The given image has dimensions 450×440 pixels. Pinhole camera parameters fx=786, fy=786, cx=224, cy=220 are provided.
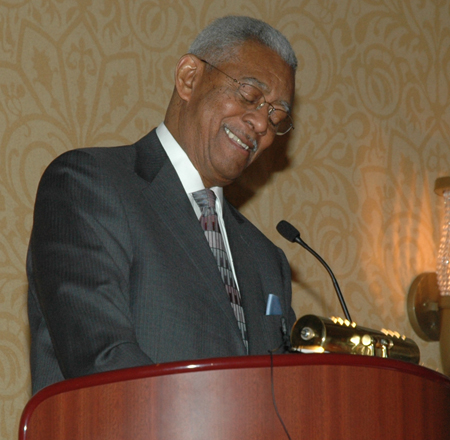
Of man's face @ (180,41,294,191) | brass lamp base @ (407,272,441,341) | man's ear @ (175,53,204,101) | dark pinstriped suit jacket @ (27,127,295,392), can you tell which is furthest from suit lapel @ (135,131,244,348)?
brass lamp base @ (407,272,441,341)

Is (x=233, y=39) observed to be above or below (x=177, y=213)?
above

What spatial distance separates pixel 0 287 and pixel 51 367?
0.68m

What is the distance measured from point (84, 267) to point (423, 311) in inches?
70.5

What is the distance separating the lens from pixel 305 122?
2744 millimetres

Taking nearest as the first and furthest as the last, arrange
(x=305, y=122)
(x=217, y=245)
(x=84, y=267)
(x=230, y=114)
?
(x=84, y=267), (x=217, y=245), (x=230, y=114), (x=305, y=122)

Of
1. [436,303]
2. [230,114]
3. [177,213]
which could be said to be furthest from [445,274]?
[177,213]

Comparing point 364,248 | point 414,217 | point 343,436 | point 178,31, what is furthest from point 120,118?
point 343,436

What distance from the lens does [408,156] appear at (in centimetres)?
296

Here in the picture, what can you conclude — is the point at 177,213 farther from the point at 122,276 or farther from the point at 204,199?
the point at 122,276

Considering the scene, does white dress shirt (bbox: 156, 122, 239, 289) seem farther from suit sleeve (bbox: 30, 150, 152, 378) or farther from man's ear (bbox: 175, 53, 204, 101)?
suit sleeve (bbox: 30, 150, 152, 378)

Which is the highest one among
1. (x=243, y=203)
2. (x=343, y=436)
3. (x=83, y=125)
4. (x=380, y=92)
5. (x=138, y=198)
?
(x=380, y=92)

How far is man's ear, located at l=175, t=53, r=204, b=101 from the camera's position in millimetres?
1949

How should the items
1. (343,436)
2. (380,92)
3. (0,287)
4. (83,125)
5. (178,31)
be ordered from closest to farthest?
(343,436), (0,287), (83,125), (178,31), (380,92)

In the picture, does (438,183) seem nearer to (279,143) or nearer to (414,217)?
(414,217)
